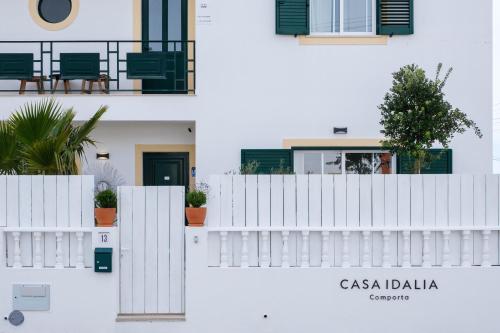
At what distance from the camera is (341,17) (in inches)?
454

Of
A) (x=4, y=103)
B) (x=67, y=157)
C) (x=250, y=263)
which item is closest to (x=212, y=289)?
(x=250, y=263)

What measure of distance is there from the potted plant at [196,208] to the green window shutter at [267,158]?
3.65m

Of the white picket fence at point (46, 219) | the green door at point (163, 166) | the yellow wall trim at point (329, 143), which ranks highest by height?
the yellow wall trim at point (329, 143)

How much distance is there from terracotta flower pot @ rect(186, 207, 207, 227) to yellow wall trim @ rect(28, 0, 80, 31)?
6.79 m

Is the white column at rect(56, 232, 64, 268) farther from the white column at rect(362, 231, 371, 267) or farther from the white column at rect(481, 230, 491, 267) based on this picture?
the white column at rect(481, 230, 491, 267)

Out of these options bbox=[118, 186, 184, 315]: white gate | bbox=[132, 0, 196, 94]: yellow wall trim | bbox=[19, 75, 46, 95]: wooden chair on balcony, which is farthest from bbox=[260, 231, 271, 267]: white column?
bbox=[19, 75, 46, 95]: wooden chair on balcony

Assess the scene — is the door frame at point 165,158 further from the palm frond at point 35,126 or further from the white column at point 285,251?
the white column at point 285,251

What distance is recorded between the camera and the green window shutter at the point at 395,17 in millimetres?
11258

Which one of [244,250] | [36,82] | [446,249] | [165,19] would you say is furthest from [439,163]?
[36,82]

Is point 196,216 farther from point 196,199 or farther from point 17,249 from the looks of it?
point 17,249

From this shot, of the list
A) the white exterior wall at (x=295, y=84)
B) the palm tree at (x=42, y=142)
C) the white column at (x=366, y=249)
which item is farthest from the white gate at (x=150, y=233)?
the white exterior wall at (x=295, y=84)

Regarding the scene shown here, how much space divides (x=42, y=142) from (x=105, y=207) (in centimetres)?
117

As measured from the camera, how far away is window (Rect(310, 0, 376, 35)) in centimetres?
1154

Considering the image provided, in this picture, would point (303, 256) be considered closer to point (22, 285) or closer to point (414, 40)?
point (22, 285)
